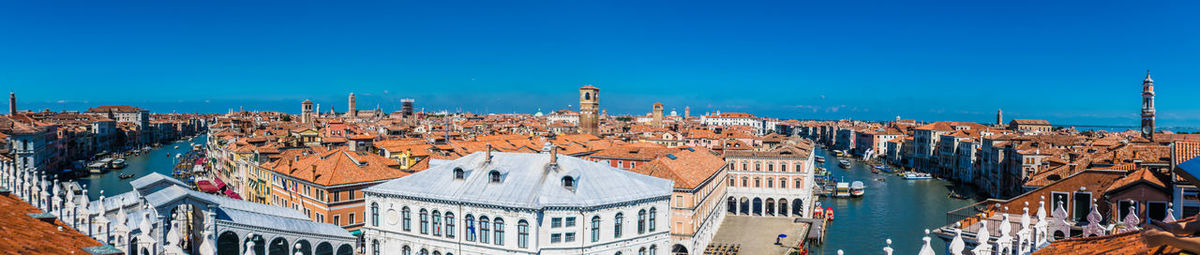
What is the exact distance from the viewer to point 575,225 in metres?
23.4

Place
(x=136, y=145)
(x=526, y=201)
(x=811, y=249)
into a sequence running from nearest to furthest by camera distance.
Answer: (x=526, y=201), (x=811, y=249), (x=136, y=145)

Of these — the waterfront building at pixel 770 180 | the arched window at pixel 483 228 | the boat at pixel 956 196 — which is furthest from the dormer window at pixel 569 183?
the boat at pixel 956 196

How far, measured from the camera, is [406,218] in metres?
25.7

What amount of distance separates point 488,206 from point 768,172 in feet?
83.1

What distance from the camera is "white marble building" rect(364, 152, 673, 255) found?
23328 mm

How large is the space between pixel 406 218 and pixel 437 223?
5.31 ft

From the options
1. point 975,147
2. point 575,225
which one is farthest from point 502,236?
point 975,147

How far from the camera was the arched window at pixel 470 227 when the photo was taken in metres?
24.0

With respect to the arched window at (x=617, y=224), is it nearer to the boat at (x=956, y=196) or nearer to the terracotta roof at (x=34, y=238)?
the terracotta roof at (x=34, y=238)

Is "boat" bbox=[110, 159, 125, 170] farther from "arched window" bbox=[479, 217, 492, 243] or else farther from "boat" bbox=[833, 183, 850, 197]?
"boat" bbox=[833, 183, 850, 197]

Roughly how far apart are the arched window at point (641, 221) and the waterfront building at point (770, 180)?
2033cm

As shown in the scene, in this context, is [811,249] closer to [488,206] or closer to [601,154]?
[601,154]

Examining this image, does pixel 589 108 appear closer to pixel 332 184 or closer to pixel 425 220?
pixel 332 184

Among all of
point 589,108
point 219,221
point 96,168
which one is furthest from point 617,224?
point 96,168
